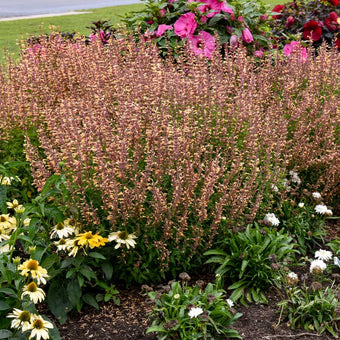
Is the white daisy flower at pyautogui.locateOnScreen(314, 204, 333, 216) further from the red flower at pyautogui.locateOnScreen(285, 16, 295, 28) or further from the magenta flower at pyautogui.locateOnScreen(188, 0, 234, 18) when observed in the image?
the red flower at pyautogui.locateOnScreen(285, 16, 295, 28)

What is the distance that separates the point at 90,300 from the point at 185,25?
3521mm

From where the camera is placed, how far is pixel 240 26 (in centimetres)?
589

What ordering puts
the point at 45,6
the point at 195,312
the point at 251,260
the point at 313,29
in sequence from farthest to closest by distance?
the point at 45,6, the point at 313,29, the point at 251,260, the point at 195,312

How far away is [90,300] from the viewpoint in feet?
10.4

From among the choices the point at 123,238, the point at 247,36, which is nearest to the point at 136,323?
the point at 123,238

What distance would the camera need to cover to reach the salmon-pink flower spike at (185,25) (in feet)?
18.2

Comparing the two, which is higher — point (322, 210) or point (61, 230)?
point (61, 230)

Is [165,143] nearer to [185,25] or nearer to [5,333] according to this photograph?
[5,333]

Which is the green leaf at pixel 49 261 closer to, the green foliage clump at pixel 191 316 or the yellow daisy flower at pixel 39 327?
the yellow daisy flower at pixel 39 327

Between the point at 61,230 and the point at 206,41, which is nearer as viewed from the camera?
the point at 61,230

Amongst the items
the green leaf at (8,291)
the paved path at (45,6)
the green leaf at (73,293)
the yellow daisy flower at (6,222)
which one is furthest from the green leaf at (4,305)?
the paved path at (45,6)

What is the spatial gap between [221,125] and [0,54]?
8.18m

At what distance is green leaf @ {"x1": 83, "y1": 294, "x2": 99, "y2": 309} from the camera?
3141 millimetres

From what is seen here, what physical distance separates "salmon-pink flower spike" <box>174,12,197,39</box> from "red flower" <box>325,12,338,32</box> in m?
2.33
